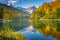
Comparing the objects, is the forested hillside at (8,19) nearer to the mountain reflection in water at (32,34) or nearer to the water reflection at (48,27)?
the mountain reflection in water at (32,34)

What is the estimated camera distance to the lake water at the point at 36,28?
3137mm

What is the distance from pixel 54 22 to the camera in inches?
124

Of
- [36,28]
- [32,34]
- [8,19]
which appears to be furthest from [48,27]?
[8,19]

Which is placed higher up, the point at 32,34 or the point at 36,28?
the point at 36,28

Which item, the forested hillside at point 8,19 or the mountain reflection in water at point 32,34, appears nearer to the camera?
the mountain reflection in water at point 32,34

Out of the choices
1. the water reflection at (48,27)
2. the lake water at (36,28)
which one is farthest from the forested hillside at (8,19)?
the water reflection at (48,27)

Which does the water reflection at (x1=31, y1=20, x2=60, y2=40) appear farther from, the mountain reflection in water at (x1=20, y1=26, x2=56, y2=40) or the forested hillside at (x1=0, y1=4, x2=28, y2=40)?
the forested hillside at (x1=0, y1=4, x2=28, y2=40)

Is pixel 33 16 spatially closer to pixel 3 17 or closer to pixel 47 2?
pixel 47 2

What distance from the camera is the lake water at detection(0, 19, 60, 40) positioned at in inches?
123

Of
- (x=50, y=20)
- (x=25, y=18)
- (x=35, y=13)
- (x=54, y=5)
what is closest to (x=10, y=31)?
(x=25, y=18)

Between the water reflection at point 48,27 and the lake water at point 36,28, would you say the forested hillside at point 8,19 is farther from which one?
the water reflection at point 48,27

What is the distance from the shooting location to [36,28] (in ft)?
10.6

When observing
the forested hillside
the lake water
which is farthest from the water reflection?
the forested hillside

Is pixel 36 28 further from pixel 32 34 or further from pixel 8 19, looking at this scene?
pixel 8 19
